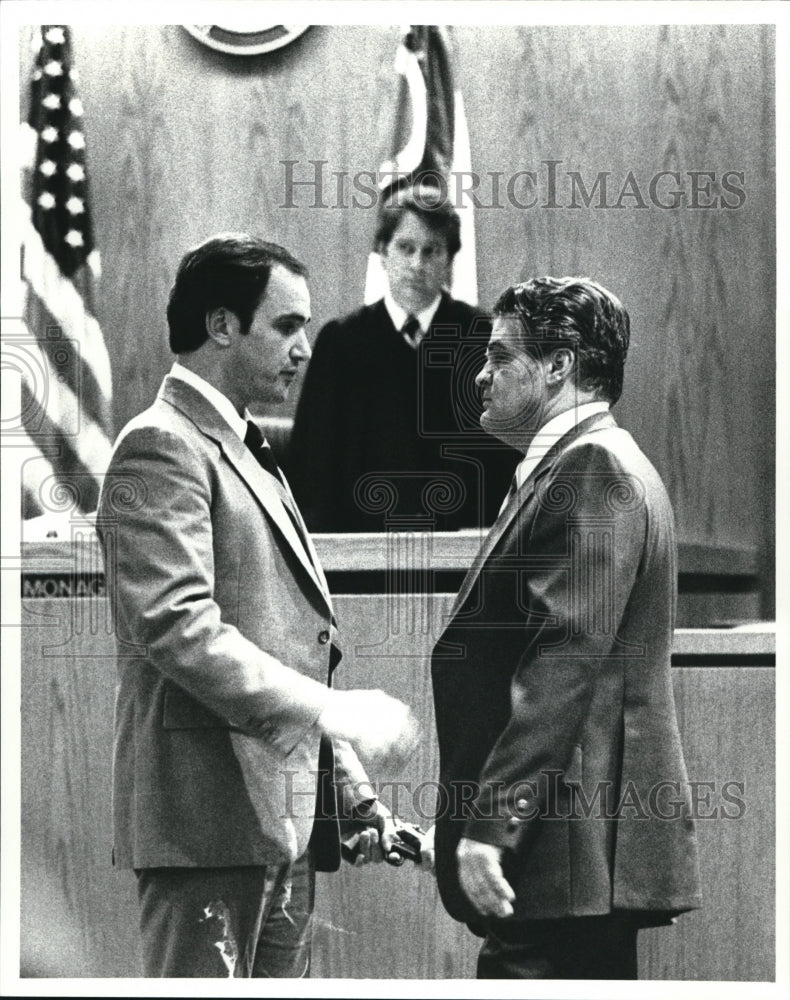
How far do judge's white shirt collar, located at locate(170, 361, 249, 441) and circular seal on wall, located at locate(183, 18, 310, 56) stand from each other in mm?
821

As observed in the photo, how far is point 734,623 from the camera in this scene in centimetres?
264

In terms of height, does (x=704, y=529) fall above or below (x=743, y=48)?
below

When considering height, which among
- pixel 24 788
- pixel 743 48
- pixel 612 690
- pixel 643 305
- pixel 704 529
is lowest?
pixel 24 788

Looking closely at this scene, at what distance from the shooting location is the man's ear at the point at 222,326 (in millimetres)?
2656

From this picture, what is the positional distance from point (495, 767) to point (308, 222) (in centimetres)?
142

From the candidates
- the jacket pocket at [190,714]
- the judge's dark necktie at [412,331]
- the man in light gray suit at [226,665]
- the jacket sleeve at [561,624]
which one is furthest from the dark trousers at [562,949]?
the judge's dark necktie at [412,331]

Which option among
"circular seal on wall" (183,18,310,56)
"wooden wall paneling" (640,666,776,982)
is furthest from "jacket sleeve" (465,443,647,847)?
"circular seal on wall" (183,18,310,56)

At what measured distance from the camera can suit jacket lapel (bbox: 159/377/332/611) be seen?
2.62 meters

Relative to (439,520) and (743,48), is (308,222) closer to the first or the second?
(439,520)

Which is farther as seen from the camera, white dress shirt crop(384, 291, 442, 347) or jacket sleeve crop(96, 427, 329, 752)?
white dress shirt crop(384, 291, 442, 347)

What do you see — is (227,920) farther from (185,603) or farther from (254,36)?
(254,36)

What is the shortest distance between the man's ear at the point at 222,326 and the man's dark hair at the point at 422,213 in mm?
401

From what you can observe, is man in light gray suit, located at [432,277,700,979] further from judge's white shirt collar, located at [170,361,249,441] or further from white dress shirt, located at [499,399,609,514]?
judge's white shirt collar, located at [170,361,249,441]

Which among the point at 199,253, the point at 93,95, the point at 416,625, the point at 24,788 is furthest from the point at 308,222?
the point at 24,788
